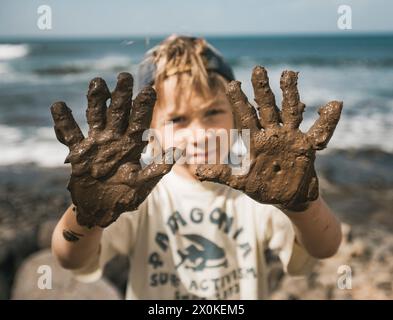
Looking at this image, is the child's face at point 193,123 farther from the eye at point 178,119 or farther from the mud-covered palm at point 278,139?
the mud-covered palm at point 278,139

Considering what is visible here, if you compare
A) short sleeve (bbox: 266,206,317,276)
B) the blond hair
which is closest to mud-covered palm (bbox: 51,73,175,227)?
the blond hair

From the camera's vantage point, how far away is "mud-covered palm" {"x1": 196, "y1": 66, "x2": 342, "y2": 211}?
71.2 inches

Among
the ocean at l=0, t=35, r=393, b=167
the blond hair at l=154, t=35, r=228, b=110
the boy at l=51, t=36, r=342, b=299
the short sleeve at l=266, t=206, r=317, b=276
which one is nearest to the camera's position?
the boy at l=51, t=36, r=342, b=299

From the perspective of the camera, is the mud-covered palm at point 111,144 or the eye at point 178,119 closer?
the mud-covered palm at point 111,144

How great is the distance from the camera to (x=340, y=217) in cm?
727

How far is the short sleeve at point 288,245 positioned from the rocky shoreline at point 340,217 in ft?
7.80

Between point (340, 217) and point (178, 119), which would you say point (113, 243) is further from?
point (340, 217)

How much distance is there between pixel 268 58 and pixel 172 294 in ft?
85.4

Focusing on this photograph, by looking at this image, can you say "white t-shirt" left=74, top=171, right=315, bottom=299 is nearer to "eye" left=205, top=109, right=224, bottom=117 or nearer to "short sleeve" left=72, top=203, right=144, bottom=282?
"short sleeve" left=72, top=203, right=144, bottom=282

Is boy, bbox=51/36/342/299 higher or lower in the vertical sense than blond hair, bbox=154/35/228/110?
lower

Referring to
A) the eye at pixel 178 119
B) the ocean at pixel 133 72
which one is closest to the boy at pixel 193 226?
the eye at pixel 178 119

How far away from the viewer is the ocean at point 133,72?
37.3 feet

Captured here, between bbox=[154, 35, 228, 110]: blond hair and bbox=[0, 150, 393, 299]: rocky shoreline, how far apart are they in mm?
2565

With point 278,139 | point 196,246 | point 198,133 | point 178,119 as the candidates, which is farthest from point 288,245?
point 278,139
